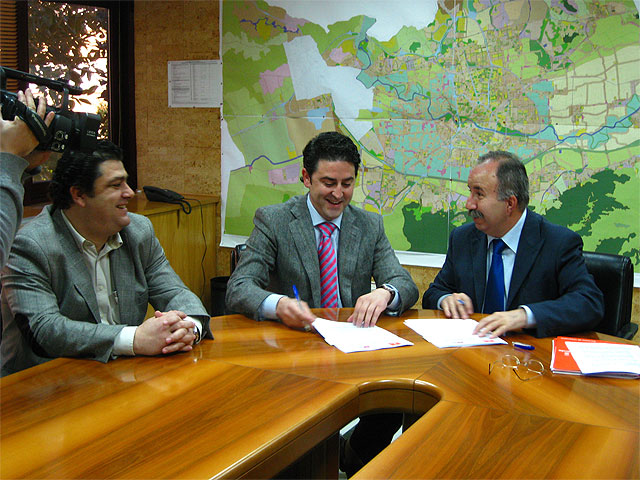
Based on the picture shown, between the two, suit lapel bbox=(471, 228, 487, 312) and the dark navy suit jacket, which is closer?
the dark navy suit jacket

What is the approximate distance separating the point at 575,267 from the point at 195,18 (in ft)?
10.4

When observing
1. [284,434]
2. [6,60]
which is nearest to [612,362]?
[284,434]

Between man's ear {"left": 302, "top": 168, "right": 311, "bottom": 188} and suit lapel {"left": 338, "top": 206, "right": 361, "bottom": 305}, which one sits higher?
man's ear {"left": 302, "top": 168, "right": 311, "bottom": 188}

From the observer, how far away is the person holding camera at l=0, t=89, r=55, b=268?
1.21 metres

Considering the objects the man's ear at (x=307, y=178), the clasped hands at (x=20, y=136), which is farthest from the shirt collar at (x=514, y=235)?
the clasped hands at (x=20, y=136)

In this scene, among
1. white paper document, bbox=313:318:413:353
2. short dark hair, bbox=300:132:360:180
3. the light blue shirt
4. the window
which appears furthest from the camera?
the window

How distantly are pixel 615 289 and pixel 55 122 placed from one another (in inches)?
80.1

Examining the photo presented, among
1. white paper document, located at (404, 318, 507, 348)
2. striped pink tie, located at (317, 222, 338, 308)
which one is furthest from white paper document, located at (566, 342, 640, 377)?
striped pink tie, located at (317, 222, 338, 308)

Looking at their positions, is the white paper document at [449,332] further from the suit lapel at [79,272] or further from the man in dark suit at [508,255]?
the suit lapel at [79,272]

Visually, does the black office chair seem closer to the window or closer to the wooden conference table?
the wooden conference table

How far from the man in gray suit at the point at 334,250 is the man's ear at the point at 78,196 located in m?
0.59

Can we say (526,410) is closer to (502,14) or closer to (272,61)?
A: (502,14)

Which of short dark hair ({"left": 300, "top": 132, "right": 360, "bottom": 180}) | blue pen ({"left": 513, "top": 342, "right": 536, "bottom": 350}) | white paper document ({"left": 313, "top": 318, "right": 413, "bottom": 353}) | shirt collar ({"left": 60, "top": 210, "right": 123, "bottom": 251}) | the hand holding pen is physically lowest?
white paper document ({"left": 313, "top": 318, "right": 413, "bottom": 353})

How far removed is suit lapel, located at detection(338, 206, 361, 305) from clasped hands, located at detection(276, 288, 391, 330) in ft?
1.19
